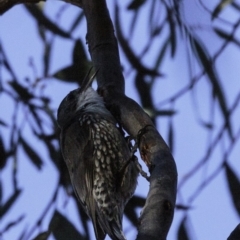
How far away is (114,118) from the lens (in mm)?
3516

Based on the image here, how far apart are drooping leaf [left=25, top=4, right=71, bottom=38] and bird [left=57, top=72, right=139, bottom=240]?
1.42ft

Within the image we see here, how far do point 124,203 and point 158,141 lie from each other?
117 cm

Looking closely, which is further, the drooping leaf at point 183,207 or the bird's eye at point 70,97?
the bird's eye at point 70,97

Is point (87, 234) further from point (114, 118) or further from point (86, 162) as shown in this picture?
point (114, 118)

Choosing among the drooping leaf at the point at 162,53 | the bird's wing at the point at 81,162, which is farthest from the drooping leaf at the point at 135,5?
the bird's wing at the point at 81,162

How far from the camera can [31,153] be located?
171 inches

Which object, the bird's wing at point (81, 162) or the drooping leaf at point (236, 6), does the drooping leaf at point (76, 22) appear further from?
the drooping leaf at point (236, 6)

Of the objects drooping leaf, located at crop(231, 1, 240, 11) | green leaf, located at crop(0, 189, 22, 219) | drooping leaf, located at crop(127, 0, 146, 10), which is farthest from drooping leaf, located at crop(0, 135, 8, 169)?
drooping leaf, located at crop(231, 1, 240, 11)

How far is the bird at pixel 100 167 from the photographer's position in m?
3.57

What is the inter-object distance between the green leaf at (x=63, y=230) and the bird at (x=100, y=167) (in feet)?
0.35

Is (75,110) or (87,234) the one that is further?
(75,110)

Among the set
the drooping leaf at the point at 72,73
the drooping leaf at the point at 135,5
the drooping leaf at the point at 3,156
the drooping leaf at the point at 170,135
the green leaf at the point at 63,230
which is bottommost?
the green leaf at the point at 63,230

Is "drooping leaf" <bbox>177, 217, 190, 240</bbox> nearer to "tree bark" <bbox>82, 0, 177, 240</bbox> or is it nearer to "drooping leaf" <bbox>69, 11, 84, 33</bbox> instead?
"tree bark" <bbox>82, 0, 177, 240</bbox>

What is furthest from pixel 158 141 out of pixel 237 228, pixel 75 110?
pixel 75 110
